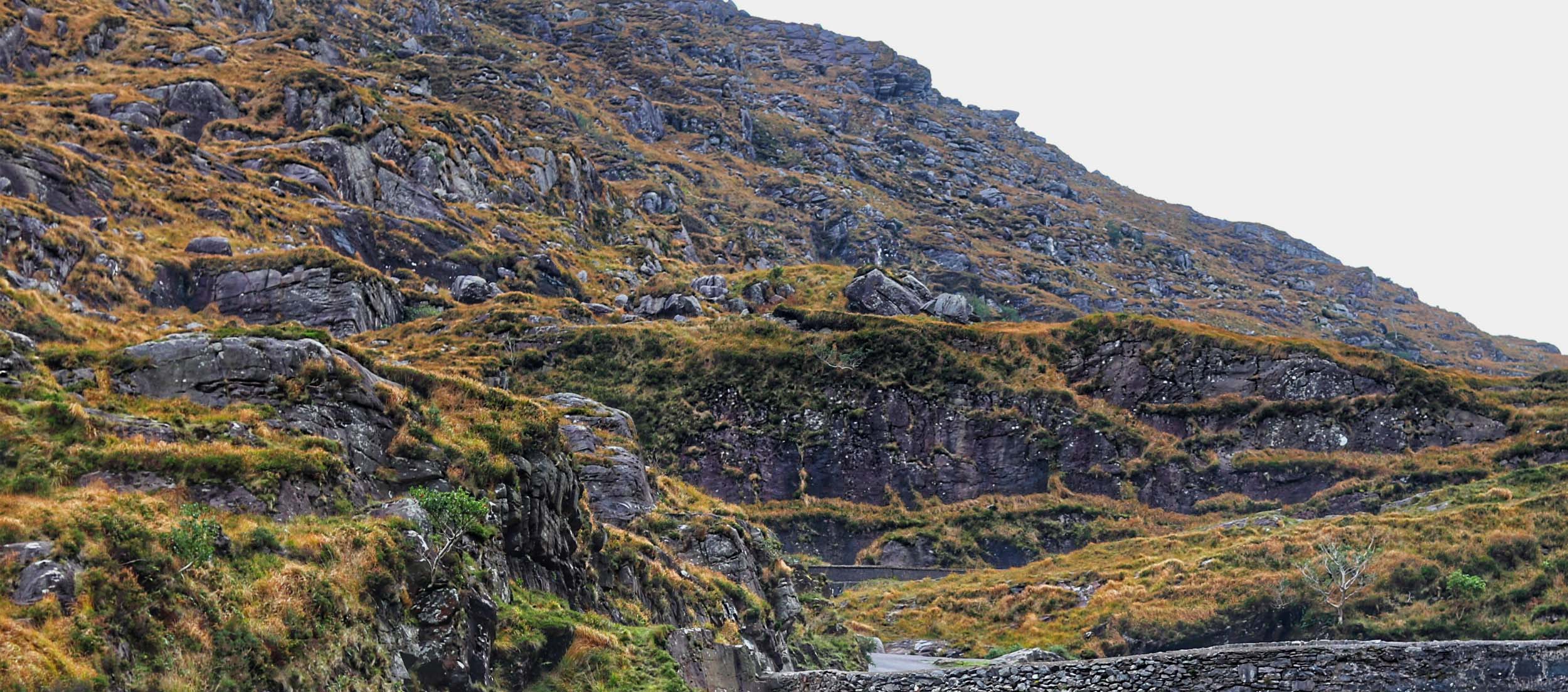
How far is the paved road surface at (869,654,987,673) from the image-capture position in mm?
34938

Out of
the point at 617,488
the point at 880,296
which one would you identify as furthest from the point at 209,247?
the point at 880,296

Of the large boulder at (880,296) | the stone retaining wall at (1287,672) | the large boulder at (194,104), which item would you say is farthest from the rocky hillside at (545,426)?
the stone retaining wall at (1287,672)

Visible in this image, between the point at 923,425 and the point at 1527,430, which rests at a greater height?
the point at 1527,430

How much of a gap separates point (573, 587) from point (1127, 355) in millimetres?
52337

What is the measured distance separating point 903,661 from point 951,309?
137 ft

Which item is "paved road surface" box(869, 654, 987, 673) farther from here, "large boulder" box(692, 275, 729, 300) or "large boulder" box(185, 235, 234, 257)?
"large boulder" box(692, 275, 729, 300)

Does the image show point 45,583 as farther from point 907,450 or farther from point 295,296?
point 907,450

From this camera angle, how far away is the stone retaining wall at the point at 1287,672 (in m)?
18.2

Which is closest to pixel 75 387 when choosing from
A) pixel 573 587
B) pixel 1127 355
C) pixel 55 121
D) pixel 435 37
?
pixel 573 587

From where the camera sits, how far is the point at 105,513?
519 inches

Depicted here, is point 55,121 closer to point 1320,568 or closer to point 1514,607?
point 1320,568

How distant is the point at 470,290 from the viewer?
6925 centimetres

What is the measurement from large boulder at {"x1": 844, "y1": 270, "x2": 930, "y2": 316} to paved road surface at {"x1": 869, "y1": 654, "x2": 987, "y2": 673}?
3881cm

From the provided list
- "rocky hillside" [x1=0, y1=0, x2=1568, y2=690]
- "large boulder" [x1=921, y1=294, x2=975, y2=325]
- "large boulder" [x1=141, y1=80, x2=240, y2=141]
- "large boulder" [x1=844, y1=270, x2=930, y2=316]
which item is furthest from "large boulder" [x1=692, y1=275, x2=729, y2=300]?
"large boulder" [x1=141, y1=80, x2=240, y2=141]
